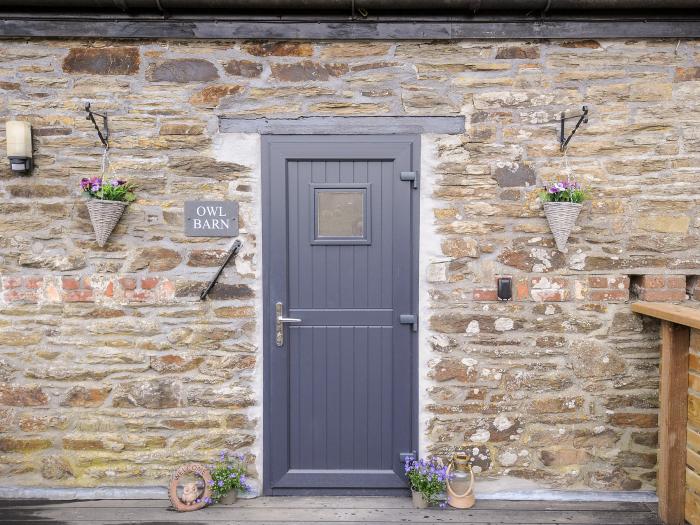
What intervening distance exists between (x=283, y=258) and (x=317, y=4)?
1.52 m

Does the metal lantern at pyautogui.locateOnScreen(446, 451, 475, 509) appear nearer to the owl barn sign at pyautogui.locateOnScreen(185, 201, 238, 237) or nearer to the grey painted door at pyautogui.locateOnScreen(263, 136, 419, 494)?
the grey painted door at pyautogui.locateOnScreen(263, 136, 419, 494)

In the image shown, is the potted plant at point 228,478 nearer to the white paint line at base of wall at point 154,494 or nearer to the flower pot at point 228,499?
the flower pot at point 228,499

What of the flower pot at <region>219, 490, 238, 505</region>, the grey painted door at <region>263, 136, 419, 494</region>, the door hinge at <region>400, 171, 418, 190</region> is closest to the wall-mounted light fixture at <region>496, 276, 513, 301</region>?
the grey painted door at <region>263, 136, 419, 494</region>

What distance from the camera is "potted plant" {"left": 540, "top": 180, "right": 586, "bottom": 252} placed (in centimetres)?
304

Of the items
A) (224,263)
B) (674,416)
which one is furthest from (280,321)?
(674,416)

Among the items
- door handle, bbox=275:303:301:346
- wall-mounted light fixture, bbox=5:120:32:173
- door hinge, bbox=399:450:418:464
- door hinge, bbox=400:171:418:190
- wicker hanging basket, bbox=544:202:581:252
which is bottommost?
door hinge, bbox=399:450:418:464

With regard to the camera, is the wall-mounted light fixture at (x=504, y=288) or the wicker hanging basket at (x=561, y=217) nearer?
the wicker hanging basket at (x=561, y=217)

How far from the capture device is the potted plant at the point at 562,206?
9.98 ft

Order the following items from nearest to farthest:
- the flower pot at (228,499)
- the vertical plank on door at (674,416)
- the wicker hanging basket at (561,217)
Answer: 1. the vertical plank on door at (674,416)
2. the wicker hanging basket at (561,217)
3. the flower pot at (228,499)

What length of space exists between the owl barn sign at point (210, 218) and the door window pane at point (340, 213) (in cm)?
53

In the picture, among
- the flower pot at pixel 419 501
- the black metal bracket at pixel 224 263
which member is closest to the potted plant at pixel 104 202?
the black metal bracket at pixel 224 263

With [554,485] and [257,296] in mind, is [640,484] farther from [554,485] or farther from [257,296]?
[257,296]

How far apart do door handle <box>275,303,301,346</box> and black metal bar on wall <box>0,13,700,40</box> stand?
65.5 inches

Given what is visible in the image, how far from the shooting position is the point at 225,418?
3242 millimetres
